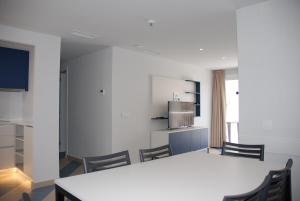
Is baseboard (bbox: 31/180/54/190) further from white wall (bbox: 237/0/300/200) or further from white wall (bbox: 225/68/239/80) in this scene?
white wall (bbox: 225/68/239/80)

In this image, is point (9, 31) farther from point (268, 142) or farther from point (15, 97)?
point (268, 142)

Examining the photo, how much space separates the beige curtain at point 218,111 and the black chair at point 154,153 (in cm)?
515

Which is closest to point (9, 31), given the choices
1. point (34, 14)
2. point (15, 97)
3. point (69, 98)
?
point (34, 14)

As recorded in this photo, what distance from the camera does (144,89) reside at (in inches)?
209

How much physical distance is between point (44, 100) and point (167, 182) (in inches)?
119

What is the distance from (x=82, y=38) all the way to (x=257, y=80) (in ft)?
9.82

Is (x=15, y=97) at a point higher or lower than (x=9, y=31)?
lower

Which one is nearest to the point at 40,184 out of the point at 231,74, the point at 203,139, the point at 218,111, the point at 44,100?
the point at 44,100

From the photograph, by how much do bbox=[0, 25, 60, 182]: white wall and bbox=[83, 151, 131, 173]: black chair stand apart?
2250 mm

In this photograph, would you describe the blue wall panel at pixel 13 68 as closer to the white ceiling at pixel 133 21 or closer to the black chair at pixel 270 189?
the white ceiling at pixel 133 21

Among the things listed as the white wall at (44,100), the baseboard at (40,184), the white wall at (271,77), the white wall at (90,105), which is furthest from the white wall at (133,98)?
the white wall at (271,77)

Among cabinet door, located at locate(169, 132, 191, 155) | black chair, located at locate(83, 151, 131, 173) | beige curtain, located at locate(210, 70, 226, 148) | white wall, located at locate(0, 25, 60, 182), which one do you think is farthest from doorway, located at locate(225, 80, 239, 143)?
black chair, located at locate(83, 151, 131, 173)

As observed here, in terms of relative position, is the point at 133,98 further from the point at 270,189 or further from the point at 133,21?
the point at 270,189

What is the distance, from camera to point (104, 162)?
6.48ft
